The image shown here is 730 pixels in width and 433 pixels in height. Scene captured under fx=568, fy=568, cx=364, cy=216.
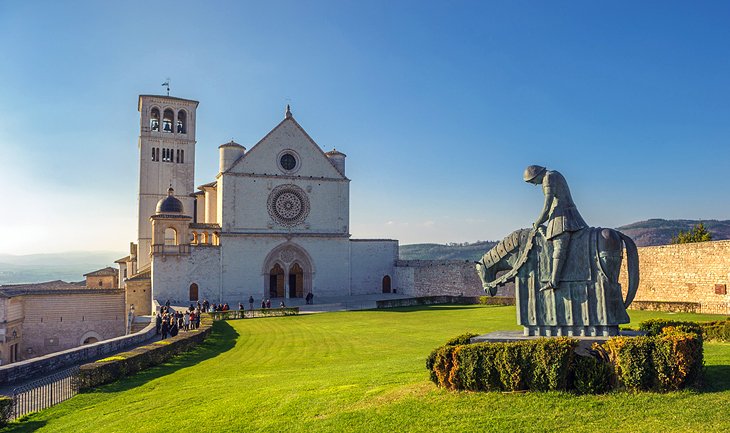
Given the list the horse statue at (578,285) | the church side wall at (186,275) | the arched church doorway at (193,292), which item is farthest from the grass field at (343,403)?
the arched church doorway at (193,292)

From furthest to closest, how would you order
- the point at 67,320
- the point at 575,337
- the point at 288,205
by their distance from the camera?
the point at 288,205, the point at 67,320, the point at 575,337

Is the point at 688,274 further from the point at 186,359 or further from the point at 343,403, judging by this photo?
the point at 343,403

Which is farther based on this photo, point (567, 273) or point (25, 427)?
point (25, 427)

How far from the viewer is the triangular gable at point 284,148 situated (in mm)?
47594

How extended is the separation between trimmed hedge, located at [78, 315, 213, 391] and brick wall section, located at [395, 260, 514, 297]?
87.7 feet

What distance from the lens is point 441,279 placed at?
46.8 metres

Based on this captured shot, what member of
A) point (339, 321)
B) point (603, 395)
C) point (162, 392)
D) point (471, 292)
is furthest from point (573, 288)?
point (471, 292)

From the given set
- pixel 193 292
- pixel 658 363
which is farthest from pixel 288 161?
pixel 658 363

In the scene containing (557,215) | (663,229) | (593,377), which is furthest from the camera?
(663,229)

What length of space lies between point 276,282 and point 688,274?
3119 cm

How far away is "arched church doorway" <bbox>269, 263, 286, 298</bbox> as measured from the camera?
A: 159 ft

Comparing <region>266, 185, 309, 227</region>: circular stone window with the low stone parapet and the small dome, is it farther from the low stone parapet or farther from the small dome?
the low stone parapet

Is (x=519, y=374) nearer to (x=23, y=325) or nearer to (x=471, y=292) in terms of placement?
(x=471, y=292)

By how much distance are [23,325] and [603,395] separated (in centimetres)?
4204
